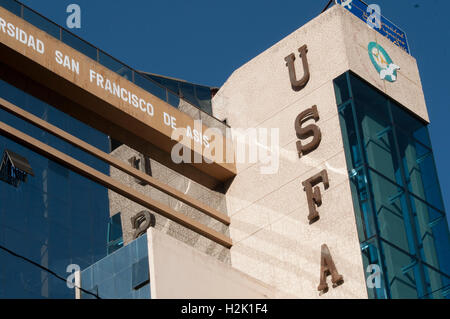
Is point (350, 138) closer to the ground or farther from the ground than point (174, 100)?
closer to the ground

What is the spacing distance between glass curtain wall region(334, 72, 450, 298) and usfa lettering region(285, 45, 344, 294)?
0.91m

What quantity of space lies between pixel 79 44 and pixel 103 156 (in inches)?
129

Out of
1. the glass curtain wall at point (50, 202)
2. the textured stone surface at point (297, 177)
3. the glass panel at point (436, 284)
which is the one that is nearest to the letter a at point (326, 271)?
the textured stone surface at point (297, 177)

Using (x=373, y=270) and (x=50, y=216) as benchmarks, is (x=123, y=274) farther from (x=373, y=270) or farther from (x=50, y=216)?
(x=373, y=270)

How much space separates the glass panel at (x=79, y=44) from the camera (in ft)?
105

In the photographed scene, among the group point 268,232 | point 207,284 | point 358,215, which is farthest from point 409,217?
point 207,284

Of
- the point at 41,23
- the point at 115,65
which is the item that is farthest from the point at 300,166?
the point at 41,23

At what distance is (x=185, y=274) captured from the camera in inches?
1097

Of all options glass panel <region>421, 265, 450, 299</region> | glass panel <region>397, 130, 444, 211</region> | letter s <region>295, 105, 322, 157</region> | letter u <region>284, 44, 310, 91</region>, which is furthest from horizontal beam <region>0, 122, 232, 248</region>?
glass panel <region>421, 265, 450, 299</region>

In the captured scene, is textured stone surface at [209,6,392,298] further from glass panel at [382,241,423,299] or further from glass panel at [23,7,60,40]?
glass panel at [23,7,60,40]

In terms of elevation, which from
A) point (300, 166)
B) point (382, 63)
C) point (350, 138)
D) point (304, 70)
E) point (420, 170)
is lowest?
point (420, 170)

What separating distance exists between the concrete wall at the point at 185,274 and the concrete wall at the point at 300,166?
11.4ft

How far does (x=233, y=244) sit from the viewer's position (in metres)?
35.5
